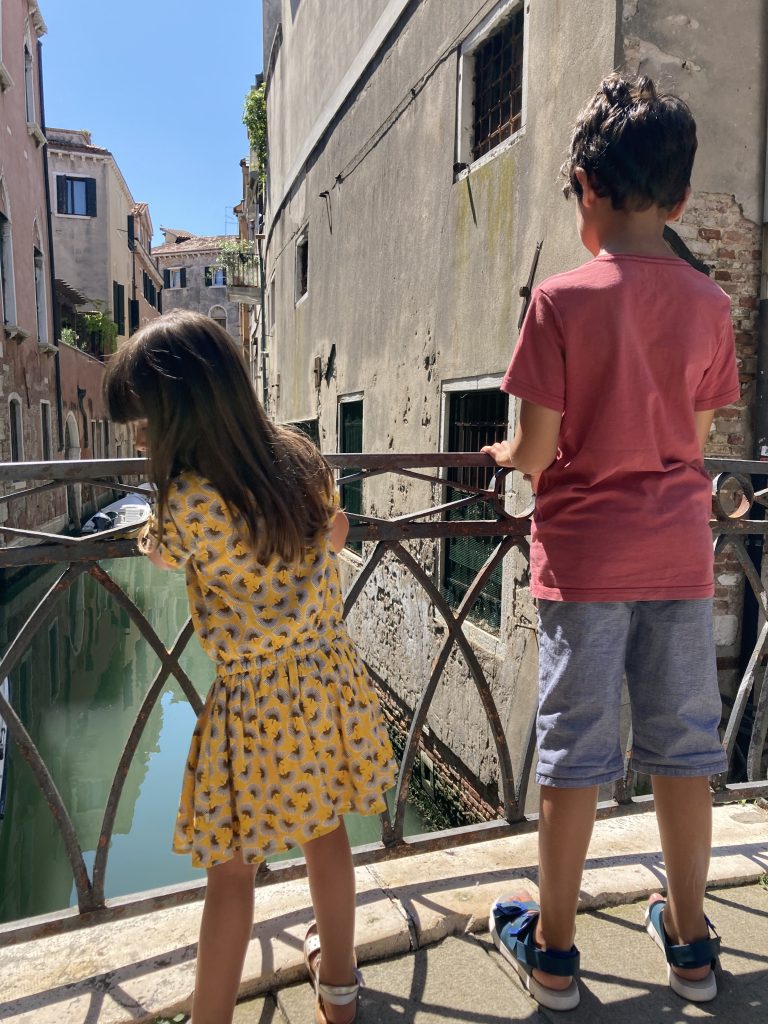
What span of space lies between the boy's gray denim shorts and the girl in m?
0.33

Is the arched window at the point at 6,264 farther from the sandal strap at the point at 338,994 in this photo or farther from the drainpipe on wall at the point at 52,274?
the sandal strap at the point at 338,994

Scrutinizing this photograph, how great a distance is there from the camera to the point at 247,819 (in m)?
1.25

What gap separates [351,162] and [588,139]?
25.5 feet

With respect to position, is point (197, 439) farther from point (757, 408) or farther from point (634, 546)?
point (757, 408)

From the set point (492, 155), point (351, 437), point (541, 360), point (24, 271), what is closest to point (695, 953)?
point (541, 360)

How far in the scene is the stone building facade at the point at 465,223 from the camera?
391 cm

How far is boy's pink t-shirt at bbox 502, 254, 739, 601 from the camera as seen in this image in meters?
1.26

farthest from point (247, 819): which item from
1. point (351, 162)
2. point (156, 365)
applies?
point (351, 162)

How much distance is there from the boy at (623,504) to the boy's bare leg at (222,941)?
53 centimetres

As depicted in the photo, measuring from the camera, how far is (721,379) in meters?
1.38

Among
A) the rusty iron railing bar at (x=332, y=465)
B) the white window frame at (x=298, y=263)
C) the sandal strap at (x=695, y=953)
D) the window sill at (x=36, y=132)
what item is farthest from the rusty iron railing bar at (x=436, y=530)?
the window sill at (x=36, y=132)

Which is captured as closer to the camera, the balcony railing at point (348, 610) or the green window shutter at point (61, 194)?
the balcony railing at point (348, 610)

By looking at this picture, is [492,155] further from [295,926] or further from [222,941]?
[222,941]

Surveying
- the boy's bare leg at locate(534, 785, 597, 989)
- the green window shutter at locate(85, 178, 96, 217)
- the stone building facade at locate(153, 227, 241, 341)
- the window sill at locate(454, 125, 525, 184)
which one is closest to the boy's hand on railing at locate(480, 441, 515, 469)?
the boy's bare leg at locate(534, 785, 597, 989)
